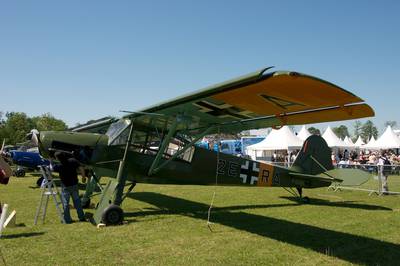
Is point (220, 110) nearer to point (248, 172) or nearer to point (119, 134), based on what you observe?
point (119, 134)

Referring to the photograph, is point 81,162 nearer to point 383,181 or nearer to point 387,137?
point 383,181

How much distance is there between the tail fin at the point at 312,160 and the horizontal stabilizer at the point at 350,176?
0.34m

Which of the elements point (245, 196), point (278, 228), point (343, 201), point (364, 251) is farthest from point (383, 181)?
point (364, 251)

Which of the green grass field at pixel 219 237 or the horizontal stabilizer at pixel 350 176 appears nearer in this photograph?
the green grass field at pixel 219 237

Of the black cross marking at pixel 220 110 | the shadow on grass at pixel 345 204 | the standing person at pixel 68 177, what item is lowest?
the shadow on grass at pixel 345 204

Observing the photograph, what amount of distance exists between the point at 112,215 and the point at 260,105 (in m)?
3.86

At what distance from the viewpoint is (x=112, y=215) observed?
298 inches

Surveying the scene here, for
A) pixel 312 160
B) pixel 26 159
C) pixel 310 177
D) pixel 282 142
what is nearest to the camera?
pixel 310 177

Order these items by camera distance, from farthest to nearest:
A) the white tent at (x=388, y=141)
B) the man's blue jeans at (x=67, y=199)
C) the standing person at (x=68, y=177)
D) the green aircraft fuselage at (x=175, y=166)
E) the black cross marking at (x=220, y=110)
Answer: the white tent at (x=388, y=141) < the green aircraft fuselage at (x=175, y=166) < the standing person at (x=68, y=177) < the man's blue jeans at (x=67, y=199) < the black cross marking at (x=220, y=110)

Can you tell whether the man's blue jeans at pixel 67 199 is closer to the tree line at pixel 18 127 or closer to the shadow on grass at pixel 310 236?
the shadow on grass at pixel 310 236

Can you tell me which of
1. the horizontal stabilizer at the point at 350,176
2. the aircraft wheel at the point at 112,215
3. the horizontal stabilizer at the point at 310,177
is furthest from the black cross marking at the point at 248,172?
the aircraft wheel at the point at 112,215

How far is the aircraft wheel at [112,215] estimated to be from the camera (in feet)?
24.6

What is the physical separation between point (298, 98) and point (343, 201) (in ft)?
23.5

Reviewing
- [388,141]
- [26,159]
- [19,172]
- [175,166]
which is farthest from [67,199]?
[388,141]
